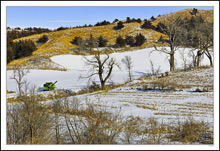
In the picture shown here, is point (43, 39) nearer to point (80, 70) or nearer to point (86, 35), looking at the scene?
point (86, 35)

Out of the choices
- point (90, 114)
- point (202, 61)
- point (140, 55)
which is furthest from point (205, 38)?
point (90, 114)

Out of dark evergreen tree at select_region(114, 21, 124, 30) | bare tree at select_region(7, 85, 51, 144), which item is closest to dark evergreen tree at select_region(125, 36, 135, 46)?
dark evergreen tree at select_region(114, 21, 124, 30)

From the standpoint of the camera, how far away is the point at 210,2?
260 inches

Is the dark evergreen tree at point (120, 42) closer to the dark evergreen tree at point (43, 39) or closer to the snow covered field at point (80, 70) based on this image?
the snow covered field at point (80, 70)

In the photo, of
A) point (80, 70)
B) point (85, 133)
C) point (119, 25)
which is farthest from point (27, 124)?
point (119, 25)

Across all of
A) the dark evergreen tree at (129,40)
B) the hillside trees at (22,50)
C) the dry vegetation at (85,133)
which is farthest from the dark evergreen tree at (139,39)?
the dry vegetation at (85,133)

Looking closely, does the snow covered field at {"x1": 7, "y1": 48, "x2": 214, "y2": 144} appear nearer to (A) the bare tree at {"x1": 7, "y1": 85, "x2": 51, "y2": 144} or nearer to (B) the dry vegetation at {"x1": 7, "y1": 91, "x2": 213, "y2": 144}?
(B) the dry vegetation at {"x1": 7, "y1": 91, "x2": 213, "y2": 144}

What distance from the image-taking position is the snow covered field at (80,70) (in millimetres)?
34062

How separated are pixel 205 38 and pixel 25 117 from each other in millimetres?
29666

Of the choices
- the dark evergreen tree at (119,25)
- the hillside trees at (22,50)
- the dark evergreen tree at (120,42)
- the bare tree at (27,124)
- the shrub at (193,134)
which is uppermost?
the dark evergreen tree at (119,25)

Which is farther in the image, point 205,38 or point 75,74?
point 75,74

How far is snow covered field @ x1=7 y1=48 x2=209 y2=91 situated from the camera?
112ft

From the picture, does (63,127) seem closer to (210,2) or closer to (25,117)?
(25,117)

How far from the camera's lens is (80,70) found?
43.6 m
